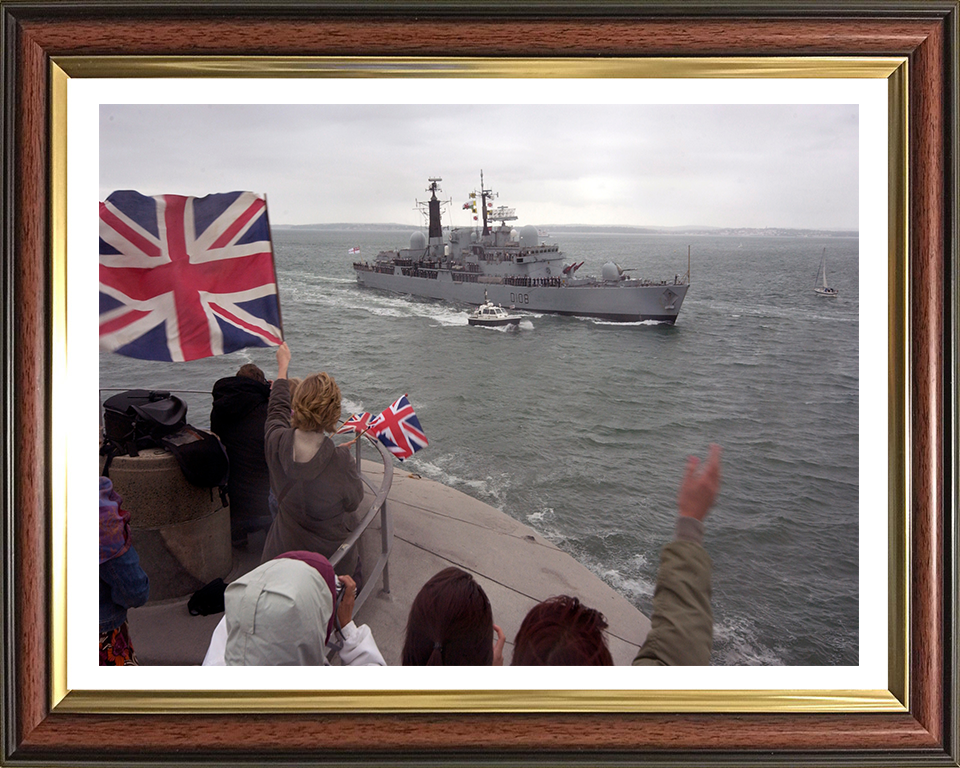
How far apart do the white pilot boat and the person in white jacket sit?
171 centimetres

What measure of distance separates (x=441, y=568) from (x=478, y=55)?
1.57 m

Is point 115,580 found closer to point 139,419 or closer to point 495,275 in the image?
point 139,419

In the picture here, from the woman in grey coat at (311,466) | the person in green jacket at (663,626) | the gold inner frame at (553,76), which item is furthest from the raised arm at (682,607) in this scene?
the woman in grey coat at (311,466)

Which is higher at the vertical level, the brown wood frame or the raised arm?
the brown wood frame

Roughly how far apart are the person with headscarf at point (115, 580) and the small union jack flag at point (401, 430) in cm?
86

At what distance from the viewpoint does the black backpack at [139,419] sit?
1.67m

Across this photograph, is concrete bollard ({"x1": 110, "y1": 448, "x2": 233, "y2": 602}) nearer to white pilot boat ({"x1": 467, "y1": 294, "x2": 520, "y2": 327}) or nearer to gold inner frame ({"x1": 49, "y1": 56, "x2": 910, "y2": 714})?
gold inner frame ({"x1": 49, "y1": 56, "x2": 910, "y2": 714})

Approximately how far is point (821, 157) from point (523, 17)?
97cm

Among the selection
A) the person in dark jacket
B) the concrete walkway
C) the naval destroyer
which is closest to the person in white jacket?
the concrete walkway

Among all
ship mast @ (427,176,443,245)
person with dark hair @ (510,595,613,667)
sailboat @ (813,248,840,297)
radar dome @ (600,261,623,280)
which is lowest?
person with dark hair @ (510,595,613,667)

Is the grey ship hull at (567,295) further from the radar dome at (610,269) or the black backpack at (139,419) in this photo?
the black backpack at (139,419)

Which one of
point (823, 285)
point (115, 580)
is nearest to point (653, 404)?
point (823, 285)

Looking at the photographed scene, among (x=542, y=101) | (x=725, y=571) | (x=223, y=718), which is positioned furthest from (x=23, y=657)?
(x=542, y=101)

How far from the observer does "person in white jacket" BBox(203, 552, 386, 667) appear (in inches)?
54.5
